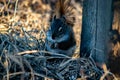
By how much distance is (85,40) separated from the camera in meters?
3.54

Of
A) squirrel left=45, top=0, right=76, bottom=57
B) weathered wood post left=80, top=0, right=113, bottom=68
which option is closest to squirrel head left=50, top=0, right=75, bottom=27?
squirrel left=45, top=0, right=76, bottom=57

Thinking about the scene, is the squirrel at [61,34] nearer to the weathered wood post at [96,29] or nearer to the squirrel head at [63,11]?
the squirrel head at [63,11]

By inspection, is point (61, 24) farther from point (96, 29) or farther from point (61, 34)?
point (96, 29)

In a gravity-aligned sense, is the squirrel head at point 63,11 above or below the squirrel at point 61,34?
above

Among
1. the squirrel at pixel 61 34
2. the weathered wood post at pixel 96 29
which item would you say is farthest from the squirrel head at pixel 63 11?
the weathered wood post at pixel 96 29

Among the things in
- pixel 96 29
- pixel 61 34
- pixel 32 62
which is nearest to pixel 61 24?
pixel 61 34

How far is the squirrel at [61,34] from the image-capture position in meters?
3.60

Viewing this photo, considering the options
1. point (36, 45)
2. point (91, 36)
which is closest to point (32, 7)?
point (36, 45)

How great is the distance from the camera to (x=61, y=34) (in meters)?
3.63

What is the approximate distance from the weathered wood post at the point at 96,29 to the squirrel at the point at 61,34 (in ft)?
0.58

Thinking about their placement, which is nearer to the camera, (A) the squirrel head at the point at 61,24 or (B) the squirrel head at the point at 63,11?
(A) the squirrel head at the point at 61,24

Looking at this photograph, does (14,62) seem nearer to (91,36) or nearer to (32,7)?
(91,36)

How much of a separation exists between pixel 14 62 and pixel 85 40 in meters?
0.67

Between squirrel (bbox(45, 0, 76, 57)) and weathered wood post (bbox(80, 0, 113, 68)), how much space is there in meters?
0.18
